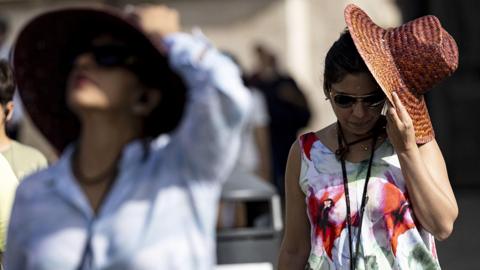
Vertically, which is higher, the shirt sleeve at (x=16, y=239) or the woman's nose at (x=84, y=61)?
the woman's nose at (x=84, y=61)

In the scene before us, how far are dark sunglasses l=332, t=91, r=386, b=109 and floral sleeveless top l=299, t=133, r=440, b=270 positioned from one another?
0.46ft

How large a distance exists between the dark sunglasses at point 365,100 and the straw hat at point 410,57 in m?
0.05

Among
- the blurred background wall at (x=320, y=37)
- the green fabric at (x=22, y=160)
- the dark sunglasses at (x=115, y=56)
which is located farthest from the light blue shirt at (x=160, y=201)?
the blurred background wall at (x=320, y=37)

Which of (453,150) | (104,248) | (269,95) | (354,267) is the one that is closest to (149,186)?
(104,248)

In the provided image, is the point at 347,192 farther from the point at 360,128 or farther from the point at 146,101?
the point at 146,101

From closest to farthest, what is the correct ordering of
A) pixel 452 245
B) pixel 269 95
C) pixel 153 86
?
pixel 153 86 < pixel 452 245 < pixel 269 95

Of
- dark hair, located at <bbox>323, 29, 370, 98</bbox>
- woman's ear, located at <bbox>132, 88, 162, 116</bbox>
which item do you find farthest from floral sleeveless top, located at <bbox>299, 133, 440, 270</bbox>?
woman's ear, located at <bbox>132, 88, 162, 116</bbox>

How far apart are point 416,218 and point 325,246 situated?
0.29 m

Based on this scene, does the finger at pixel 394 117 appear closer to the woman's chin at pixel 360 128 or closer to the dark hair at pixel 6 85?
the woman's chin at pixel 360 128

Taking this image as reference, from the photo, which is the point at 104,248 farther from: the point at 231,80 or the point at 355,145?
the point at 355,145

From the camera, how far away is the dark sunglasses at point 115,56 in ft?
10.6

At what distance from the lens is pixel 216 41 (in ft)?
51.6

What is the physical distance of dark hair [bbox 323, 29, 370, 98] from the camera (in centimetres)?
416

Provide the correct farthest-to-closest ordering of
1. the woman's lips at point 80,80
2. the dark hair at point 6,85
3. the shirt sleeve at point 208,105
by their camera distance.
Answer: the dark hair at point 6,85, the woman's lips at point 80,80, the shirt sleeve at point 208,105
